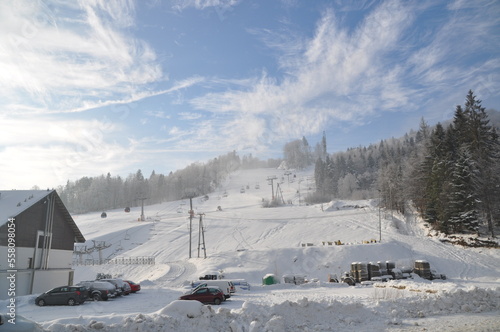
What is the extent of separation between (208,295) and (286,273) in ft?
83.5

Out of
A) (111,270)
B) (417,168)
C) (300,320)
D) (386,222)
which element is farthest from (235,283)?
(417,168)

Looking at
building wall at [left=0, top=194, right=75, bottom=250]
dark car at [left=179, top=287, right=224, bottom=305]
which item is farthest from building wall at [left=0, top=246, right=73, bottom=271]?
dark car at [left=179, top=287, right=224, bottom=305]

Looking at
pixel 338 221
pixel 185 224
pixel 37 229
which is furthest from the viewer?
pixel 185 224

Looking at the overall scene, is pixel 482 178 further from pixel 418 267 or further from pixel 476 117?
pixel 418 267

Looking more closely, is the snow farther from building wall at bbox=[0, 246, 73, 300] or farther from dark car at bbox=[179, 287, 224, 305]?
building wall at bbox=[0, 246, 73, 300]

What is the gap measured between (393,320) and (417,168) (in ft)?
194

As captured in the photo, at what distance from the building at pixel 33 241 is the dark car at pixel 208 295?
46.8 ft

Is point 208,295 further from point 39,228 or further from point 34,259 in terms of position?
point 39,228

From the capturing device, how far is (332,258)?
155 feet

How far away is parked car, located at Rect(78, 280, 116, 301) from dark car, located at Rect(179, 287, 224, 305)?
6397mm

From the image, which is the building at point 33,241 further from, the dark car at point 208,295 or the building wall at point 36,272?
the dark car at point 208,295

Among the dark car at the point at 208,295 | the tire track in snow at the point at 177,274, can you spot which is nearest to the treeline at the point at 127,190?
the tire track in snow at the point at 177,274

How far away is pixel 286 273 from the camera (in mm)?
45562

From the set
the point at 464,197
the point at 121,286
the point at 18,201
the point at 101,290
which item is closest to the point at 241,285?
the point at 121,286
